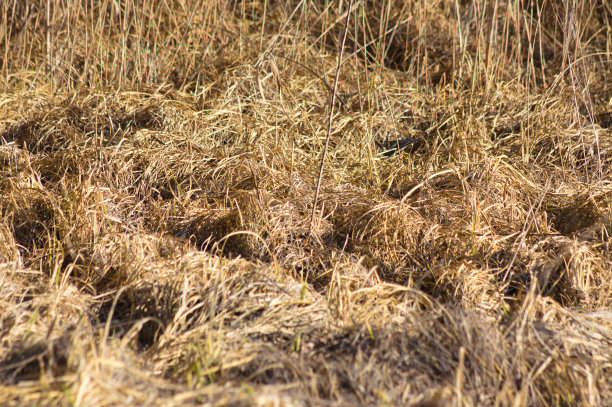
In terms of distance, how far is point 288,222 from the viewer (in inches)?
89.7

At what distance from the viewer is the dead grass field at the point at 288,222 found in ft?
4.91

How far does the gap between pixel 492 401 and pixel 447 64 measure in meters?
2.68

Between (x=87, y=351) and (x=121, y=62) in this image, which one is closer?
(x=87, y=351)

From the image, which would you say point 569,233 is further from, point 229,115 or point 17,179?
point 17,179

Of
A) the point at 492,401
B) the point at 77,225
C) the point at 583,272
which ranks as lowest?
the point at 77,225

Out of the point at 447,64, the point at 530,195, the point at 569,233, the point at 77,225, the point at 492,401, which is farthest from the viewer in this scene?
the point at 447,64

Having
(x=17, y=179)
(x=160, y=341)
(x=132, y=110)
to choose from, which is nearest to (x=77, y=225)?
(x=17, y=179)

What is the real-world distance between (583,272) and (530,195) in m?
0.61

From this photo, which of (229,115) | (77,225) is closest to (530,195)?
(229,115)

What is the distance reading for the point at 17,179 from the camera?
242 cm

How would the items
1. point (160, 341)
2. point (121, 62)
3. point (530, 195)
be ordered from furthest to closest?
point (121, 62)
point (530, 195)
point (160, 341)

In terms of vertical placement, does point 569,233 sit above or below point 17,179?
above

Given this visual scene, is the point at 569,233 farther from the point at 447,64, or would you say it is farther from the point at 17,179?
the point at 17,179

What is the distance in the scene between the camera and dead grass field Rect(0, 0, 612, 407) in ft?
4.91
